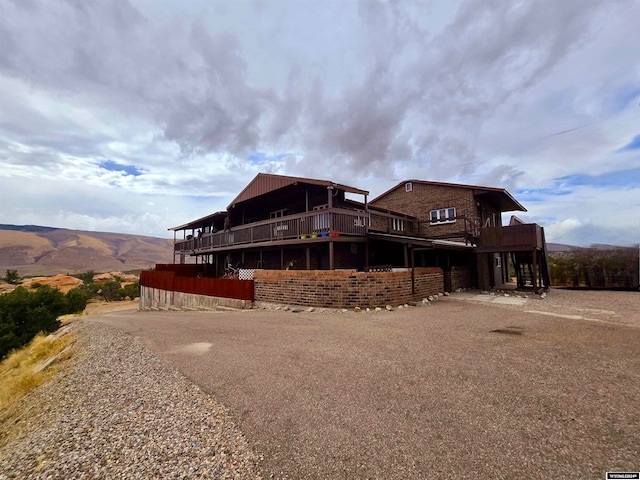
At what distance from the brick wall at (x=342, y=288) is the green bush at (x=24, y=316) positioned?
12996mm

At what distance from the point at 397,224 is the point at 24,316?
73.0ft

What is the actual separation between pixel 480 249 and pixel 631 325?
8.37 meters

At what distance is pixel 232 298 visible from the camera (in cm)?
1387

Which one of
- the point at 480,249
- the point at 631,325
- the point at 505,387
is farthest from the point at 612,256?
Answer: the point at 505,387

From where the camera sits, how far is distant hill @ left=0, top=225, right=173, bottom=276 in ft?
283

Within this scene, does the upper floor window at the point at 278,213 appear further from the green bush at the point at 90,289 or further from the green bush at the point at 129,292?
the green bush at the point at 90,289

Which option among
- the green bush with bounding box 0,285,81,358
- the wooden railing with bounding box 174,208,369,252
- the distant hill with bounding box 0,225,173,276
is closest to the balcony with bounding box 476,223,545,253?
the wooden railing with bounding box 174,208,369,252

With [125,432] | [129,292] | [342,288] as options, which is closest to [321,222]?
[342,288]

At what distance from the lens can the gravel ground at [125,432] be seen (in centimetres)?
262

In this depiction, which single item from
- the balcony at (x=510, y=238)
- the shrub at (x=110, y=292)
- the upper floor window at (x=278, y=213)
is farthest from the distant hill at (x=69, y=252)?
the balcony at (x=510, y=238)

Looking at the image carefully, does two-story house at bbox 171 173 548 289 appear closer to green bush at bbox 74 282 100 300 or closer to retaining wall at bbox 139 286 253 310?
retaining wall at bbox 139 286 253 310

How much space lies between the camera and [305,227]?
46.1 feet

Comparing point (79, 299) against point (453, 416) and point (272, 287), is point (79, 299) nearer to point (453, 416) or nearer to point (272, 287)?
point (272, 287)

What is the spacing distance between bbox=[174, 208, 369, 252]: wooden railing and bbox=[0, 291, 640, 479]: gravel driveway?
619 cm
